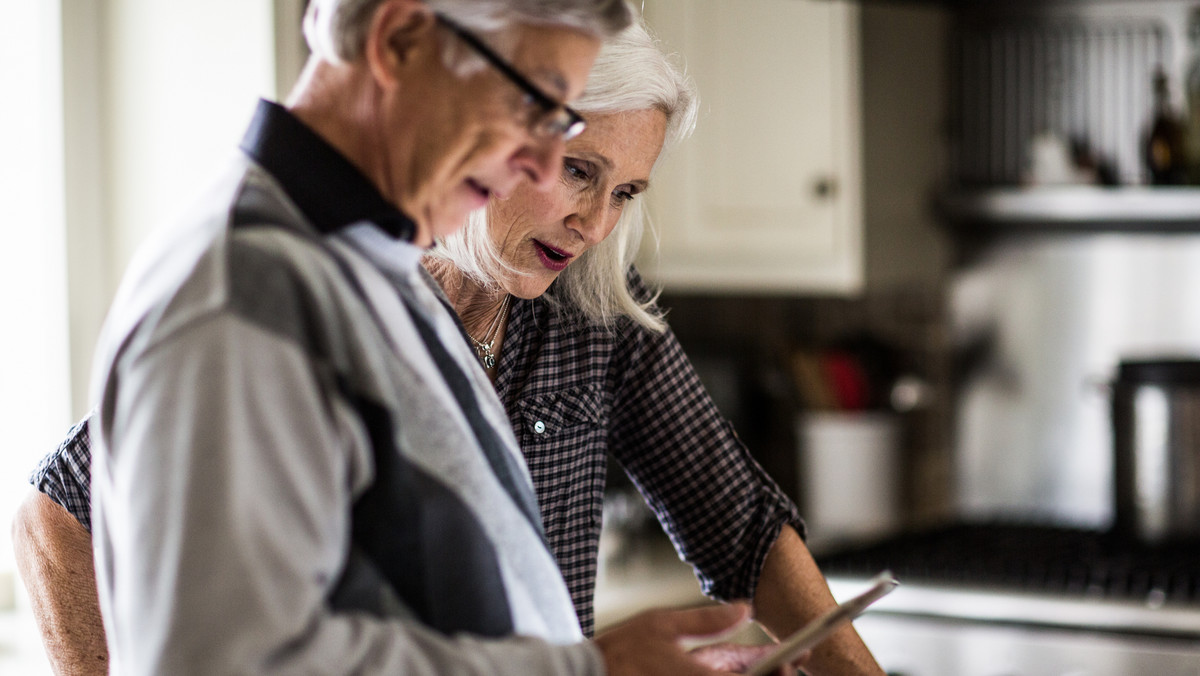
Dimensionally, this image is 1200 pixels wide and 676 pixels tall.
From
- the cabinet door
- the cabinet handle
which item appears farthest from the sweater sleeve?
the cabinet handle

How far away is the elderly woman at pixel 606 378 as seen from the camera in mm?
1056

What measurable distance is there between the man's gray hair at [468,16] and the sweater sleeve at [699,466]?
561mm

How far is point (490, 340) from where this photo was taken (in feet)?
3.75

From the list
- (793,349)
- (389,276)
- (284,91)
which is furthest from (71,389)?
(793,349)

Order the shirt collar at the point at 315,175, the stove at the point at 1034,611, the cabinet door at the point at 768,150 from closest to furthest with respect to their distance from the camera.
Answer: the shirt collar at the point at 315,175 < the stove at the point at 1034,611 < the cabinet door at the point at 768,150

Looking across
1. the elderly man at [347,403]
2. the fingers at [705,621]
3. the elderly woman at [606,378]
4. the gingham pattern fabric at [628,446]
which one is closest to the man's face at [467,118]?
the elderly man at [347,403]

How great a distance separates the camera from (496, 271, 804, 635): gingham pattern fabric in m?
1.14

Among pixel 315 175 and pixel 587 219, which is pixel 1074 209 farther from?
pixel 315 175

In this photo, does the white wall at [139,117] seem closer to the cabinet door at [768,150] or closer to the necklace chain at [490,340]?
the necklace chain at [490,340]

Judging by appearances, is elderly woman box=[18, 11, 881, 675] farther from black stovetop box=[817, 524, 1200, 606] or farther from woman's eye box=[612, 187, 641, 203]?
black stovetop box=[817, 524, 1200, 606]

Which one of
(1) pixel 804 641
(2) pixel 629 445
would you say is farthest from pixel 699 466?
(1) pixel 804 641

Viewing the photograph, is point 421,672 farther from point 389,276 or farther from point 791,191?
point 791,191

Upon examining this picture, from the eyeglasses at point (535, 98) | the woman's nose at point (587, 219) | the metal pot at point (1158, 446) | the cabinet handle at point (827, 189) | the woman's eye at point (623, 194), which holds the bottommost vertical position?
the metal pot at point (1158, 446)

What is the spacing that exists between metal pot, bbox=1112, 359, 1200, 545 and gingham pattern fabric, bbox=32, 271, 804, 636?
133 cm
